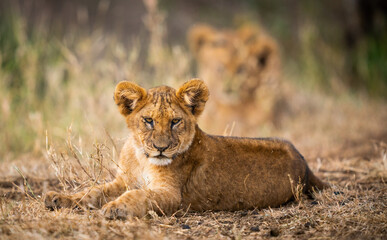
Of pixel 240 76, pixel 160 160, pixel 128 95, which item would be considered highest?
pixel 240 76

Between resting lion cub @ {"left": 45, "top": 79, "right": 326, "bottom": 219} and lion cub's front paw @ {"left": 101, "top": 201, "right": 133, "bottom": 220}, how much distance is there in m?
0.18

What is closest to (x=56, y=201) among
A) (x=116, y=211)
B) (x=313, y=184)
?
(x=116, y=211)

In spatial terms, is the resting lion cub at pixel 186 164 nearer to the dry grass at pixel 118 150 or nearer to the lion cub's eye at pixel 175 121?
the lion cub's eye at pixel 175 121

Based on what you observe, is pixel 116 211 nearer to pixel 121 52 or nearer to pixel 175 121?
pixel 175 121

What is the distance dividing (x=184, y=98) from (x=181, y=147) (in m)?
0.38

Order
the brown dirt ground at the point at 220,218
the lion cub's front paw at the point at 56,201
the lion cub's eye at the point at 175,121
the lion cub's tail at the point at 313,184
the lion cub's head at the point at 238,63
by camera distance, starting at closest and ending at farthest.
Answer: the brown dirt ground at the point at 220,218 < the lion cub's front paw at the point at 56,201 < the lion cub's eye at the point at 175,121 < the lion cub's tail at the point at 313,184 < the lion cub's head at the point at 238,63

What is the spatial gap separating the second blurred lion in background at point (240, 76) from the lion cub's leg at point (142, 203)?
15.7ft

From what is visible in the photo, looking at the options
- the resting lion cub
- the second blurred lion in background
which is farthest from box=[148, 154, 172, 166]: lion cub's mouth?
the second blurred lion in background

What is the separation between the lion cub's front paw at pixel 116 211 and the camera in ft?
9.22

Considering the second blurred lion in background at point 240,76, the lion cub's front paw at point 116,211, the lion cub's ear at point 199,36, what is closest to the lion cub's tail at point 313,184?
the lion cub's front paw at point 116,211

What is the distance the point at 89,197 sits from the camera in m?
3.27

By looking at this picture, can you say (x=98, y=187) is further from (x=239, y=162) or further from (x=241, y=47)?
(x=241, y=47)

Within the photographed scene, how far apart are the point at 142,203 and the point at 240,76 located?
5.54 metres

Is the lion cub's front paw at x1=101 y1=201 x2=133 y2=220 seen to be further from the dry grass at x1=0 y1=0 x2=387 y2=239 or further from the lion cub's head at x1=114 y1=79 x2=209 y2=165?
the lion cub's head at x1=114 y1=79 x2=209 y2=165
